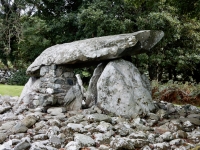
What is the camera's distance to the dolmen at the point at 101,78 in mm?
7344

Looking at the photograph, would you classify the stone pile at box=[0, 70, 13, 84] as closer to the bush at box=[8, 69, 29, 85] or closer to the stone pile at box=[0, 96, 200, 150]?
the bush at box=[8, 69, 29, 85]

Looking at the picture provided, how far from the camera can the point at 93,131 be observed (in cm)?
597

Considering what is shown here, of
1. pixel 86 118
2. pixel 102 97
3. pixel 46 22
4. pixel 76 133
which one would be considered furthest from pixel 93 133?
pixel 46 22

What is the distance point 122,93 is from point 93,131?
5.83 feet

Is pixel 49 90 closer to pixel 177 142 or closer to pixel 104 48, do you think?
pixel 104 48

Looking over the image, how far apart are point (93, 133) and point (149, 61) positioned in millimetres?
12476

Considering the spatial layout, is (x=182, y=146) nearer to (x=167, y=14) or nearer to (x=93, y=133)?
(x=93, y=133)

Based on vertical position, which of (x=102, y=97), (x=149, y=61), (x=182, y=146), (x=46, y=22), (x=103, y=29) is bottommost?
(x=182, y=146)

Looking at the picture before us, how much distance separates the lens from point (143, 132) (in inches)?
236

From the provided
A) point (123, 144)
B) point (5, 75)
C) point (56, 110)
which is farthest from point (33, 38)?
point (123, 144)

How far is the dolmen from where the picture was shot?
734 cm

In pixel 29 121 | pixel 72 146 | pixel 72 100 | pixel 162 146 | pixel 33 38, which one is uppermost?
pixel 33 38

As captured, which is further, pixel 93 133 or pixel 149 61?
pixel 149 61

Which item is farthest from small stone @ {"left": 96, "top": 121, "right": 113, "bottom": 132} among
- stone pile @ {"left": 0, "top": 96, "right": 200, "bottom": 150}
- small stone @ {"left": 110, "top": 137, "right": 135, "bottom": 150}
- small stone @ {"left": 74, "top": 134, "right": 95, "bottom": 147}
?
small stone @ {"left": 110, "top": 137, "right": 135, "bottom": 150}
